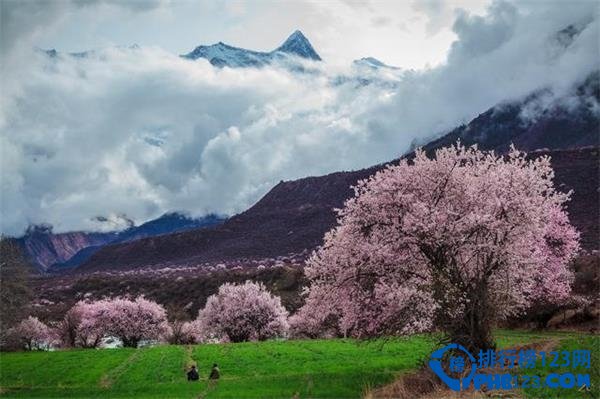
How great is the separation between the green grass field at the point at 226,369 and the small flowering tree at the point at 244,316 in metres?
16.1

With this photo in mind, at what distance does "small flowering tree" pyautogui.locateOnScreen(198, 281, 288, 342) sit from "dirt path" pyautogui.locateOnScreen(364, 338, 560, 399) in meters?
51.5

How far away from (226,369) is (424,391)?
22.5 m

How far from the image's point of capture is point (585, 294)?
230 feet

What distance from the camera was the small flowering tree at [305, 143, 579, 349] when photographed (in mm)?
26297

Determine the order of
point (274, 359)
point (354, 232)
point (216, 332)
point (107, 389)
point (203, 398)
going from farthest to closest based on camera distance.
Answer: point (216, 332) < point (274, 359) < point (107, 389) < point (203, 398) < point (354, 232)

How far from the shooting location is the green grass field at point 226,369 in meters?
32.2

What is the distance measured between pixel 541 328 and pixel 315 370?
113ft

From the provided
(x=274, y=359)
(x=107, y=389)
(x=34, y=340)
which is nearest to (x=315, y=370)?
(x=274, y=359)

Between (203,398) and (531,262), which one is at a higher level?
(531,262)

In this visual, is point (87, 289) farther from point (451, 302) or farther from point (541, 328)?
point (451, 302)

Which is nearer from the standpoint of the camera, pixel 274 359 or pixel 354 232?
pixel 354 232

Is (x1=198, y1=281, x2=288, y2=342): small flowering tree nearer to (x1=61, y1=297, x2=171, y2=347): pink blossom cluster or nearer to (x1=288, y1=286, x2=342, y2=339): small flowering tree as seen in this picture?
(x1=288, y1=286, x2=342, y2=339): small flowering tree

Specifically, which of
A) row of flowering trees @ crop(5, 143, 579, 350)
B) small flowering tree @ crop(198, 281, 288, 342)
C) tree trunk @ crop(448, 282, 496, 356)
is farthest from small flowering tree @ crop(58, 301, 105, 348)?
tree trunk @ crop(448, 282, 496, 356)

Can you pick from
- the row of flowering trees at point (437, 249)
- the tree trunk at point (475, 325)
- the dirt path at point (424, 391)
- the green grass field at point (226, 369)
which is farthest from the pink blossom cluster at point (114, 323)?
the tree trunk at point (475, 325)
